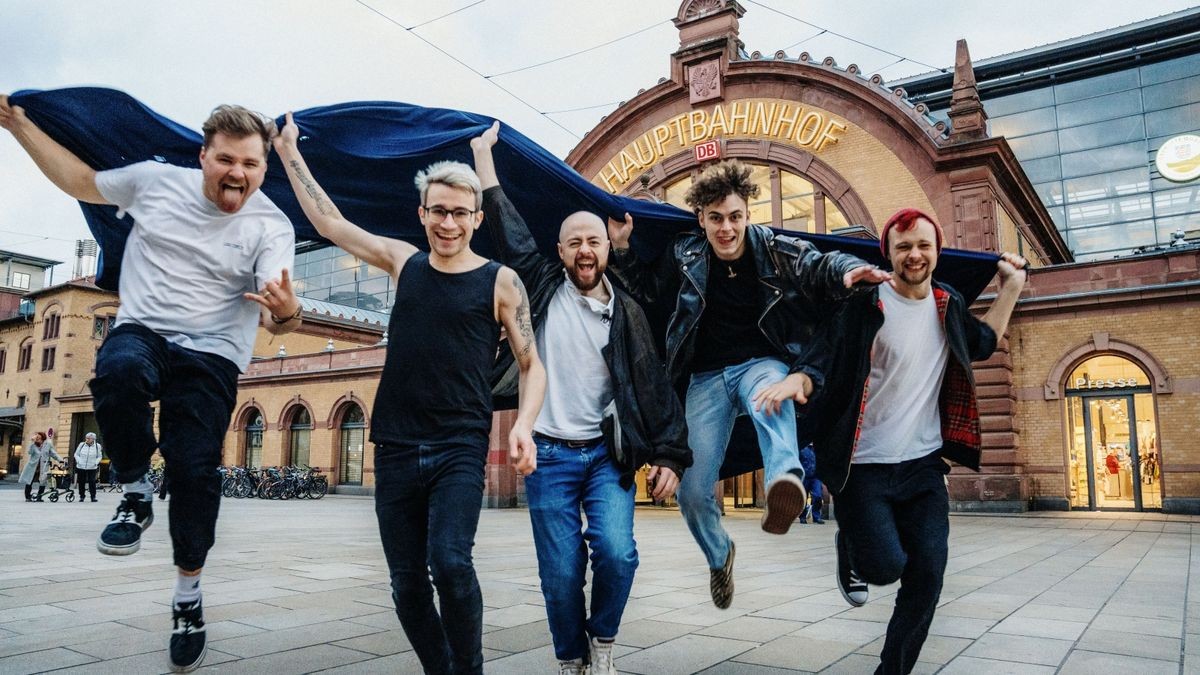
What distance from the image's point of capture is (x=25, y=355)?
153ft

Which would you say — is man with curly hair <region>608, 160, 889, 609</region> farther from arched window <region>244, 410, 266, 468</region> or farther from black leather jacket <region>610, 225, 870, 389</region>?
arched window <region>244, 410, 266, 468</region>

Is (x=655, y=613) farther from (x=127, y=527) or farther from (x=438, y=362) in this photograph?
(x=127, y=527)

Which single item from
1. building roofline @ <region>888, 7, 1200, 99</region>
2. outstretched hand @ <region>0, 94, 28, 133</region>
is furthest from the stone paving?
building roofline @ <region>888, 7, 1200, 99</region>

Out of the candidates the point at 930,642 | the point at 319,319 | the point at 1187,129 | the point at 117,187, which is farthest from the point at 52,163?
the point at 1187,129

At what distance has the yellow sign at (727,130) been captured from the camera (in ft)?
71.5

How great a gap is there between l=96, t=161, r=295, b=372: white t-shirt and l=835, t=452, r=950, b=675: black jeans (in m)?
2.74

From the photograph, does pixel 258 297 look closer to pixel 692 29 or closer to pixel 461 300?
pixel 461 300

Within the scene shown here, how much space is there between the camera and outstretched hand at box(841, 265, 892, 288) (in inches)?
136

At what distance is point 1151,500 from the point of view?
18656mm

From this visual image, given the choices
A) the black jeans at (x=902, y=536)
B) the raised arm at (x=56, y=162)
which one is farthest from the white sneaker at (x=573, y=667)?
the raised arm at (x=56, y=162)

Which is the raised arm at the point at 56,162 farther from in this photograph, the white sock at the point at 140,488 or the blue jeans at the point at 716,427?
the blue jeans at the point at 716,427

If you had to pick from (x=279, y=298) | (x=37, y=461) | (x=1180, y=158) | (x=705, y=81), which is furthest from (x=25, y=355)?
(x=1180, y=158)

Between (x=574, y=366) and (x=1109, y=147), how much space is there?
37.6m

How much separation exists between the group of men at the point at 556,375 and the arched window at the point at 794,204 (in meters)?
18.2
